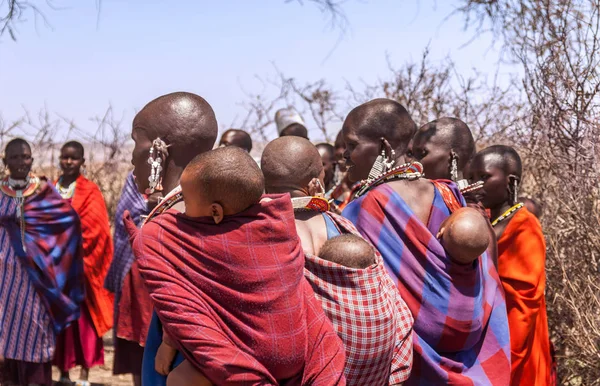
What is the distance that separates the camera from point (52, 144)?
10812 millimetres

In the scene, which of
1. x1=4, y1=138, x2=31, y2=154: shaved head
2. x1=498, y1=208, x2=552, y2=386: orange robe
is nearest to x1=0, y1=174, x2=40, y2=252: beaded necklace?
x1=4, y1=138, x2=31, y2=154: shaved head

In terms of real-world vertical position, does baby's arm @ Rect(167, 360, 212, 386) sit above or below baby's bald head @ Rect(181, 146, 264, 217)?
below

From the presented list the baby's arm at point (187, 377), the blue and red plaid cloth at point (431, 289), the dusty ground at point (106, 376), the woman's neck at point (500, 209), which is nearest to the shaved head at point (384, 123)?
the blue and red plaid cloth at point (431, 289)

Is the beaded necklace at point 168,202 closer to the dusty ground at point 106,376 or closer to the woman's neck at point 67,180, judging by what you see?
the dusty ground at point 106,376

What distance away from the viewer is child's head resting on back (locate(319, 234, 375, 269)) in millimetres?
2912

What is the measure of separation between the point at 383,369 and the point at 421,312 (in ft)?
1.84

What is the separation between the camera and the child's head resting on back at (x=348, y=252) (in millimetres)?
2912

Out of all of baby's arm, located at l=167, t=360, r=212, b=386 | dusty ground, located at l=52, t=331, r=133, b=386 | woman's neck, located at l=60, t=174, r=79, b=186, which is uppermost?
woman's neck, located at l=60, t=174, r=79, b=186

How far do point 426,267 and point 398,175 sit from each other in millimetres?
501

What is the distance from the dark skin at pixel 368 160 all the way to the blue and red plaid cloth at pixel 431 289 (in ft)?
0.26

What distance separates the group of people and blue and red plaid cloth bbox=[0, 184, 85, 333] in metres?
1.17

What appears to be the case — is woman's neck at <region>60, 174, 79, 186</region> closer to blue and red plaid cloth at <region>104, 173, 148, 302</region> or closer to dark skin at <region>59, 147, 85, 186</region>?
dark skin at <region>59, 147, 85, 186</region>

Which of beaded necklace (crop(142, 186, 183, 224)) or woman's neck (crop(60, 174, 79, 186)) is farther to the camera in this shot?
woman's neck (crop(60, 174, 79, 186))

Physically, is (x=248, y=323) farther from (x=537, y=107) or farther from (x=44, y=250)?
(x=44, y=250)
